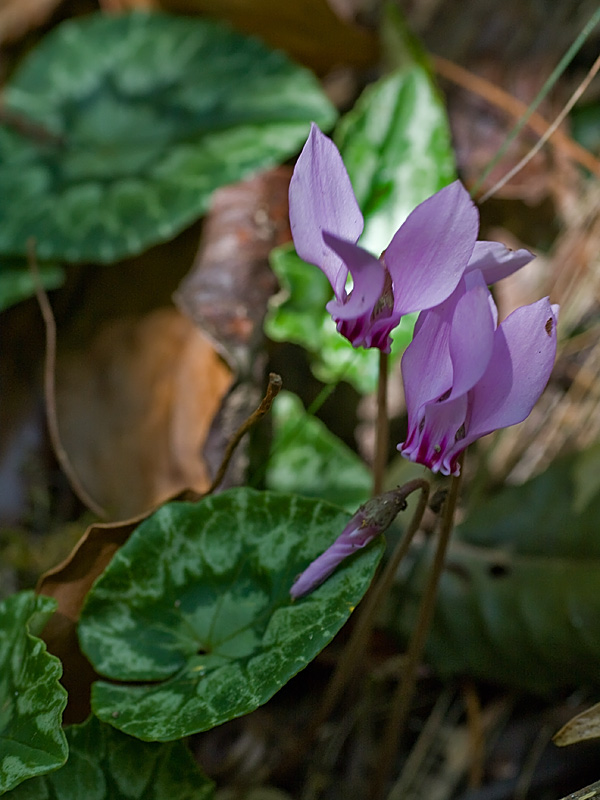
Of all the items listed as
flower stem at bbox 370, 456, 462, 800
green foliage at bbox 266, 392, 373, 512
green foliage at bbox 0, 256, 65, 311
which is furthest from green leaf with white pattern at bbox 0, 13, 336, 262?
flower stem at bbox 370, 456, 462, 800

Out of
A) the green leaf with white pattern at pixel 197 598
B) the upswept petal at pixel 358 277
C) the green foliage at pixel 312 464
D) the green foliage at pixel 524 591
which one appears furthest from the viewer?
the green foliage at pixel 312 464

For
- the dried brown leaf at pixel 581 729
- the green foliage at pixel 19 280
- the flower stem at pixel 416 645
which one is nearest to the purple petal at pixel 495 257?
the flower stem at pixel 416 645

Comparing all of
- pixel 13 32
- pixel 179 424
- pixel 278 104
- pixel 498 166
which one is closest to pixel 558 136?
pixel 498 166

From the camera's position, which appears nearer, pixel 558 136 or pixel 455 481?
pixel 455 481

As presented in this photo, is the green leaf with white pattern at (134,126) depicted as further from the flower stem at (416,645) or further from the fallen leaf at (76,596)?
the flower stem at (416,645)

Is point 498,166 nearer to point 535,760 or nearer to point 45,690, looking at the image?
point 535,760

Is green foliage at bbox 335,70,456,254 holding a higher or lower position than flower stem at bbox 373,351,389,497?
higher

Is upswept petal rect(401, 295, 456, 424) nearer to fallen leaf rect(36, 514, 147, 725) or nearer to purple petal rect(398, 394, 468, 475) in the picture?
purple petal rect(398, 394, 468, 475)
